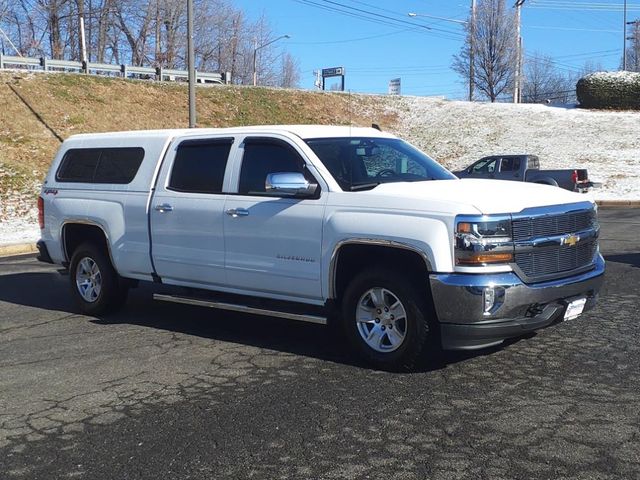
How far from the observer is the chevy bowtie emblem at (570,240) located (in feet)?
17.8

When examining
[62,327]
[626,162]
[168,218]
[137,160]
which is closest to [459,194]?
[168,218]

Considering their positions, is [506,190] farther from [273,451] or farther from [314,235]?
[273,451]

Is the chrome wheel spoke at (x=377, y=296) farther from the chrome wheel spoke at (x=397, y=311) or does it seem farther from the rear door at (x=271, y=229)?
the rear door at (x=271, y=229)

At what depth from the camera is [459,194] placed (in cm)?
544

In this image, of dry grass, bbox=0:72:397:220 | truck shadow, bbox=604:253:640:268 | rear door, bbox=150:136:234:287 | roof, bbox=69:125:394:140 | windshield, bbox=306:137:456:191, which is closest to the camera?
windshield, bbox=306:137:456:191

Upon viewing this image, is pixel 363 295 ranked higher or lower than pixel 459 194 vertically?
lower

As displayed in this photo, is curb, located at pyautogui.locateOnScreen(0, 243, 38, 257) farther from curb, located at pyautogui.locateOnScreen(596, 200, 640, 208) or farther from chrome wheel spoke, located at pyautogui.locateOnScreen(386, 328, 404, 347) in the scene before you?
curb, located at pyautogui.locateOnScreen(596, 200, 640, 208)

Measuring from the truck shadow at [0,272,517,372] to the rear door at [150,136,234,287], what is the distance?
62 centimetres

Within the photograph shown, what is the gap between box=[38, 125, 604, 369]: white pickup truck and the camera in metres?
5.16

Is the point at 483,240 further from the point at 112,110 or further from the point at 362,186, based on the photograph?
the point at 112,110

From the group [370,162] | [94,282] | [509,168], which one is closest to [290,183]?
[370,162]

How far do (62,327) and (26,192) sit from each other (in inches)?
563

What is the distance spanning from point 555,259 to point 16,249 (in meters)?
12.2

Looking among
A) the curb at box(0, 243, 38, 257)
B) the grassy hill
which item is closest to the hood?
the curb at box(0, 243, 38, 257)
